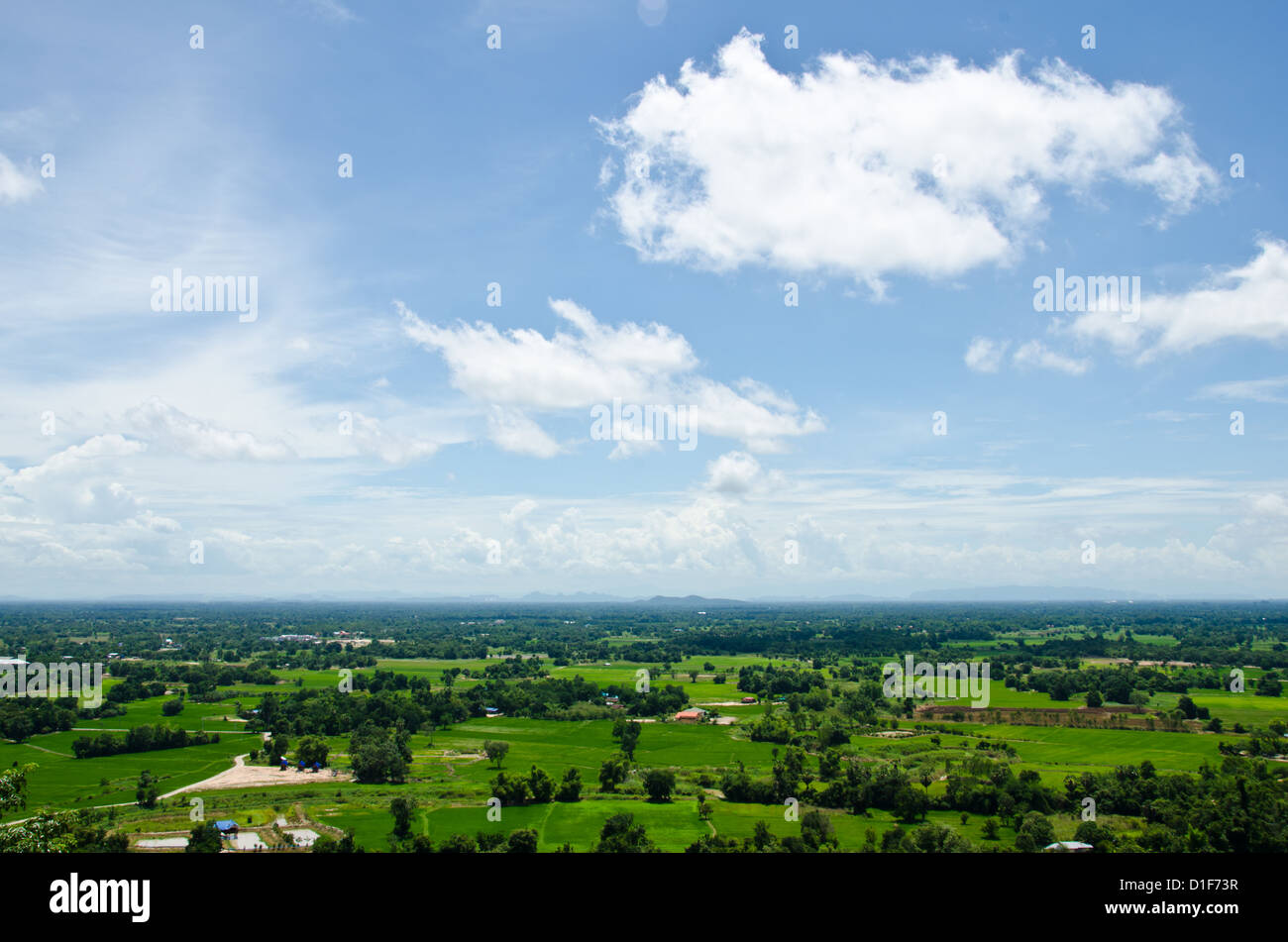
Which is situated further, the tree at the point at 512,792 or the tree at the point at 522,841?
the tree at the point at 512,792

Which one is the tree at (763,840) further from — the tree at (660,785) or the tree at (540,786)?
the tree at (540,786)

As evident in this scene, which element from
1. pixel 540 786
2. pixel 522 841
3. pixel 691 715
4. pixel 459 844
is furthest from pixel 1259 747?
pixel 459 844

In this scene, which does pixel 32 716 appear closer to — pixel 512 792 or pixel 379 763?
pixel 379 763

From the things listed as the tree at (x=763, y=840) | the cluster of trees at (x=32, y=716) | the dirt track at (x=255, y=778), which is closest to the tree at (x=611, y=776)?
the tree at (x=763, y=840)

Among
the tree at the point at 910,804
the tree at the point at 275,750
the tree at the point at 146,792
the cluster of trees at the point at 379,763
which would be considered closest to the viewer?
the tree at the point at 910,804

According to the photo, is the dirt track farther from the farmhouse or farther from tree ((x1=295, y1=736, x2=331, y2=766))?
the farmhouse
